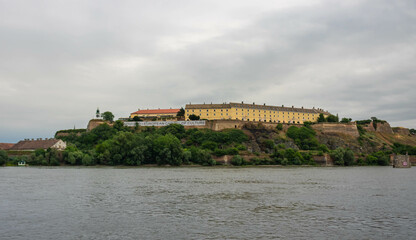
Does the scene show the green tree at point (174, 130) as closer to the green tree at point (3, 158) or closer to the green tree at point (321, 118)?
the green tree at point (3, 158)

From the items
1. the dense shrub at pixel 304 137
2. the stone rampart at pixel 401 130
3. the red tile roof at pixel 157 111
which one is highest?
the red tile roof at pixel 157 111

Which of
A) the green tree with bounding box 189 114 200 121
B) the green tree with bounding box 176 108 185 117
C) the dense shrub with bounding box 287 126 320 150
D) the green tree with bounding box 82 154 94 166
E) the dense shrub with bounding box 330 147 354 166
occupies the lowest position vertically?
the green tree with bounding box 82 154 94 166

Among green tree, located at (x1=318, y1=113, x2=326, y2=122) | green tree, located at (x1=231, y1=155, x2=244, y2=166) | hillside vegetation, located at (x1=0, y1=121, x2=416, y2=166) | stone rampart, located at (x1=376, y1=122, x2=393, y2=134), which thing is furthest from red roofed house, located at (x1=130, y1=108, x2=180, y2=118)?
stone rampart, located at (x1=376, y1=122, x2=393, y2=134)

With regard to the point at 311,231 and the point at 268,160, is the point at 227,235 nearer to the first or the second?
the point at 311,231

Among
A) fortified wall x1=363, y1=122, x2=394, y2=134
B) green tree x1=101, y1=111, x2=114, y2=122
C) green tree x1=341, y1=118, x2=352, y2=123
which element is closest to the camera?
green tree x1=101, y1=111, x2=114, y2=122

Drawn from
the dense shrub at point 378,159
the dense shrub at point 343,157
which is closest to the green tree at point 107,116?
the dense shrub at point 343,157

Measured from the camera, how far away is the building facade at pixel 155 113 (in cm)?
9944

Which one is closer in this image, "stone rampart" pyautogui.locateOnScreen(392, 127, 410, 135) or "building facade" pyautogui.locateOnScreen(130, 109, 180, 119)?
"building facade" pyautogui.locateOnScreen(130, 109, 180, 119)

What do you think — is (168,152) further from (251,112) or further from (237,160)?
(251,112)

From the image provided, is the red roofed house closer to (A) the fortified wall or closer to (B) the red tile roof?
(B) the red tile roof

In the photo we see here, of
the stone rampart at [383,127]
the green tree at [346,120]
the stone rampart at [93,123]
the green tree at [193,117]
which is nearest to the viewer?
the stone rampart at [93,123]

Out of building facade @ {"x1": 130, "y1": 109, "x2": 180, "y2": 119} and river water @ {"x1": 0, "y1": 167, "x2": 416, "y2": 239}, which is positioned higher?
building facade @ {"x1": 130, "y1": 109, "x2": 180, "y2": 119}

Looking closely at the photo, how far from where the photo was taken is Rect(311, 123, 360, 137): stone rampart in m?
90.4

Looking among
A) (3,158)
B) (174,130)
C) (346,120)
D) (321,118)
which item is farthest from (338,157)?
(3,158)
